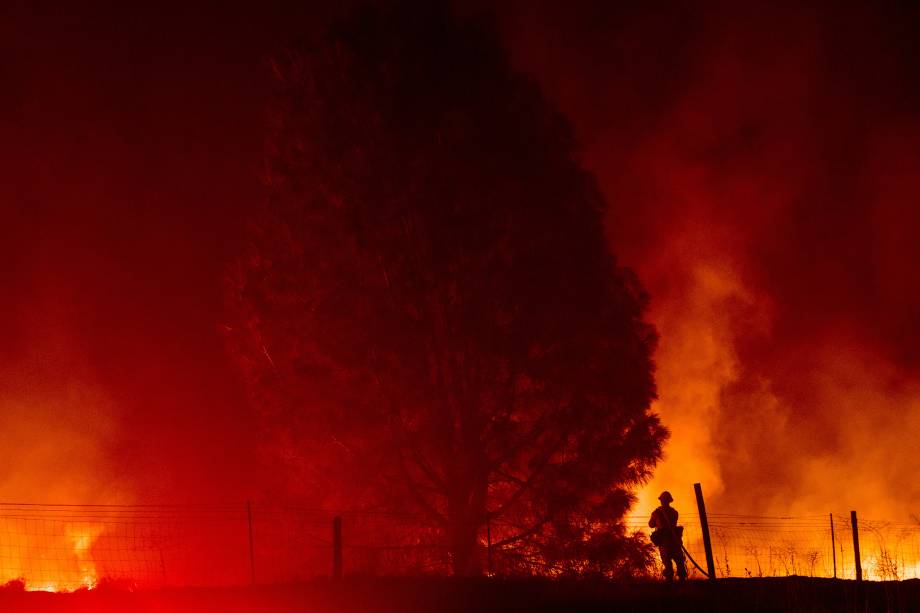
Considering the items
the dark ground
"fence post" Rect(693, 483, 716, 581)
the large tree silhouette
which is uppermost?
the large tree silhouette

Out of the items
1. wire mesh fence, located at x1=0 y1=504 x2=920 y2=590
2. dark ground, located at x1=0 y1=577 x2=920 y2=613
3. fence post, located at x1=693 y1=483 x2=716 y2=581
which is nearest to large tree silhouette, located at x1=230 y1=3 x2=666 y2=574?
fence post, located at x1=693 y1=483 x2=716 y2=581

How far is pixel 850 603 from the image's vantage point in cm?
1119

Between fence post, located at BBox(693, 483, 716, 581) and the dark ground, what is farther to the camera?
fence post, located at BBox(693, 483, 716, 581)

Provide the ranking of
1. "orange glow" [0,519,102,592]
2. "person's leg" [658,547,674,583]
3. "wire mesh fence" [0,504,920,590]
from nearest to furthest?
"person's leg" [658,547,674,583], "wire mesh fence" [0,504,920,590], "orange glow" [0,519,102,592]

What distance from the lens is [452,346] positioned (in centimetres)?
1343

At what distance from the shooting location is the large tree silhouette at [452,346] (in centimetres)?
1330

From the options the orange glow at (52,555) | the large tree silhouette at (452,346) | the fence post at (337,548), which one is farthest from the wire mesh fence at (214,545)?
the fence post at (337,548)

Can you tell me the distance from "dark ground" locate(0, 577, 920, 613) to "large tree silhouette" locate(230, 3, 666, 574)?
62.4 inches

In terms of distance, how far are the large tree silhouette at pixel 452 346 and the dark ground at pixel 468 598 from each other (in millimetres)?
1584

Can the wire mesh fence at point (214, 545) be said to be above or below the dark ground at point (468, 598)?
above

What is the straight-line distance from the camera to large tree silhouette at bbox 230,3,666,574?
1330 centimetres

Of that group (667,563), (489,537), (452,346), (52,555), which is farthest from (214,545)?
(667,563)

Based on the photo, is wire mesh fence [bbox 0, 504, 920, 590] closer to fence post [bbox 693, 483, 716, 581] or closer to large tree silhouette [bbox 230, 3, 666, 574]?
fence post [bbox 693, 483, 716, 581]

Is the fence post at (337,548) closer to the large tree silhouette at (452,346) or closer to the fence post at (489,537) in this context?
the large tree silhouette at (452,346)
